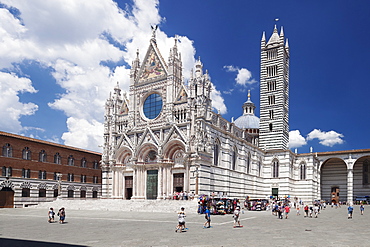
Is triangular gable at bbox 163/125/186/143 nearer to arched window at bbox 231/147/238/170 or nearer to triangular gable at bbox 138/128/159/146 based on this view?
triangular gable at bbox 138/128/159/146

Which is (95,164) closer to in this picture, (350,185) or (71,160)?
(71,160)

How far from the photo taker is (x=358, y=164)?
68.8m

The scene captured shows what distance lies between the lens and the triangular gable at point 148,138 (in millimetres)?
46391

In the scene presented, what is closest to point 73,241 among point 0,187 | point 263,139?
point 0,187

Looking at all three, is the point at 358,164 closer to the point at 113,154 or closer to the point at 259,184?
the point at 259,184

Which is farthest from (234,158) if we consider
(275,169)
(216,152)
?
(275,169)

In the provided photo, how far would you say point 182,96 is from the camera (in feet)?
152

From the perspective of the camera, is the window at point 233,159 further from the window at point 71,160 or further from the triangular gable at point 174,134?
the window at point 71,160

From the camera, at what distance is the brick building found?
1785 inches

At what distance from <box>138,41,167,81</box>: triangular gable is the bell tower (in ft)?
79.5

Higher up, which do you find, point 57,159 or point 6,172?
point 57,159

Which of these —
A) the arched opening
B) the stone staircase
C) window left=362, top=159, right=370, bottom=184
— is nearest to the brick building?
the stone staircase

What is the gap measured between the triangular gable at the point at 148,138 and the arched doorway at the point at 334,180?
4118 cm

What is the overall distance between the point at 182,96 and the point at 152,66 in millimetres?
7255
